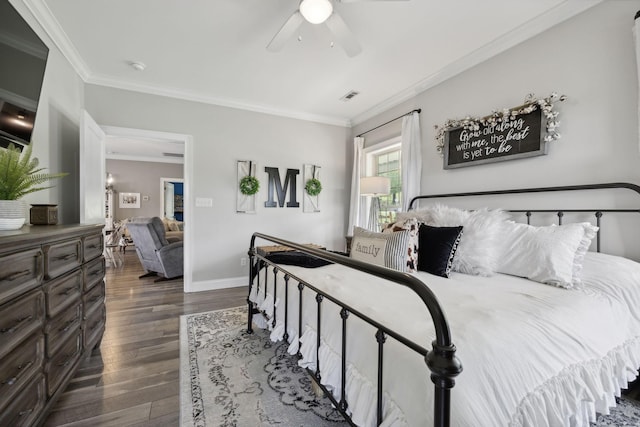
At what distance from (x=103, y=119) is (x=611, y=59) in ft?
15.5

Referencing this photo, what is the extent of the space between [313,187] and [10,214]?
332cm

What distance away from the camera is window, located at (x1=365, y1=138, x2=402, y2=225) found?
3852 mm

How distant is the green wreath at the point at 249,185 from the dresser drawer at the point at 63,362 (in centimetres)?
248

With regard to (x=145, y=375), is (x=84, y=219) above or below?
above

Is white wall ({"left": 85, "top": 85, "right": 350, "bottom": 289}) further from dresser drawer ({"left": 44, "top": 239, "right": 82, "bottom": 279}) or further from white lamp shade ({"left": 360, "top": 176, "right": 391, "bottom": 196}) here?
dresser drawer ({"left": 44, "top": 239, "right": 82, "bottom": 279})

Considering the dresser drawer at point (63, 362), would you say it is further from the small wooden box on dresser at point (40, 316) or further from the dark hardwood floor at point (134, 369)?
Result: the dark hardwood floor at point (134, 369)

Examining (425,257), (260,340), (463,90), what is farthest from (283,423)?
(463,90)

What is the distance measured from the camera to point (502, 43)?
245 cm

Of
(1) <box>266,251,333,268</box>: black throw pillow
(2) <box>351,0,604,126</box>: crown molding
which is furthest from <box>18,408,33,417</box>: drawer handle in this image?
(2) <box>351,0,604,126</box>: crown molding

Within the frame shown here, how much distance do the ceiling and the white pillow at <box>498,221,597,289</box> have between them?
1.64 m

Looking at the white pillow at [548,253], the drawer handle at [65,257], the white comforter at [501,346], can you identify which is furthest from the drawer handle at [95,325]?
the white pillow at [548,253]

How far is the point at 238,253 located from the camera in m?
3.99

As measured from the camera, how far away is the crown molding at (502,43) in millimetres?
2016

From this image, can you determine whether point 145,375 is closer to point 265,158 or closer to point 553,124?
point 265,158
